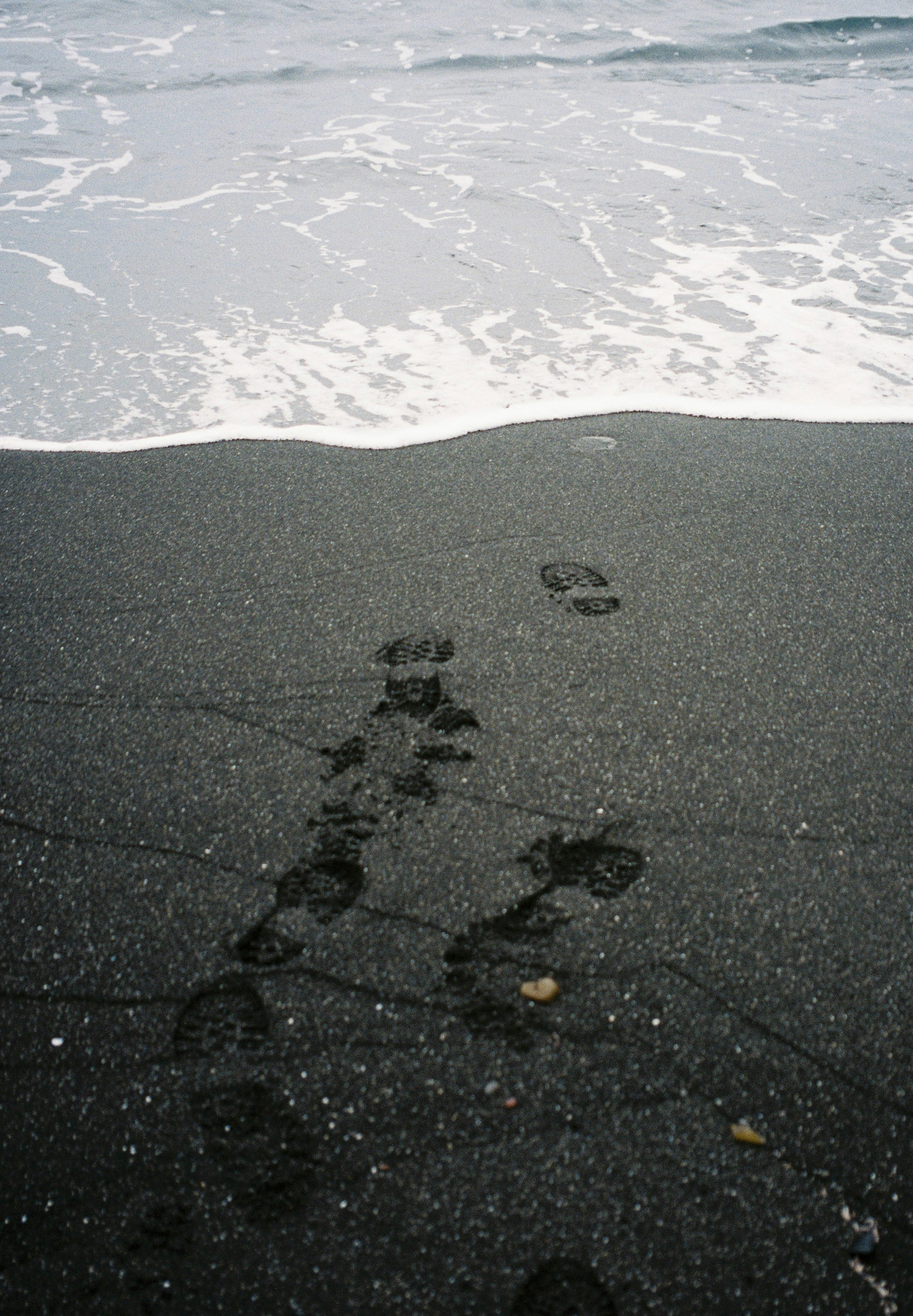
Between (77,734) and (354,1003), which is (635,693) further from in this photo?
(77,734)

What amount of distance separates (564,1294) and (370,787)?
864mm

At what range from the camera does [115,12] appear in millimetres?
8562

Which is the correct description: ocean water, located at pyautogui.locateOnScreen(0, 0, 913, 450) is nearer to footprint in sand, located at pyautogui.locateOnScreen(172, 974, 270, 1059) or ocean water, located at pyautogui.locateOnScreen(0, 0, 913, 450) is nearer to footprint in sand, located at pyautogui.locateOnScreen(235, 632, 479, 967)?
footprint in sand, located at pyautogui.locateOnScreen(235, 632, 479, 967)

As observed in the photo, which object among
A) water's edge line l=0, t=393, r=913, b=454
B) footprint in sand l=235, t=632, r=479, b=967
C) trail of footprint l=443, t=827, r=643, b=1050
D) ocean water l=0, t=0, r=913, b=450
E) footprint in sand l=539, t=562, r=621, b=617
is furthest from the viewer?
ocean water l=0, t=0, r=913, b=450

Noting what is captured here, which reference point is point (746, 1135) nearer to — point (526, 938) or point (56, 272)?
point (526, 938)

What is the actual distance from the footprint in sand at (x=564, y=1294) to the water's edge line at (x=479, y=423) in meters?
2.37

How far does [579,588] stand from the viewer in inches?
88.4

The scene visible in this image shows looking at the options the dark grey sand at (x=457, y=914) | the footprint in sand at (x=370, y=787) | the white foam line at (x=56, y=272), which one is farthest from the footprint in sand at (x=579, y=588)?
the white foam line at (x=56, y=272)

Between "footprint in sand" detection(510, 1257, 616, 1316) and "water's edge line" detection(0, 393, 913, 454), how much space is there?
237cm

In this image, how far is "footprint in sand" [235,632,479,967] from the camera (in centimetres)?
147

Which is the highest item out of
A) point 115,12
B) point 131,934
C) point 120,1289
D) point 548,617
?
point 115,12

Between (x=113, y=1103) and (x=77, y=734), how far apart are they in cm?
82

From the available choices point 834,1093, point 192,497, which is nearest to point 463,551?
point 192,497

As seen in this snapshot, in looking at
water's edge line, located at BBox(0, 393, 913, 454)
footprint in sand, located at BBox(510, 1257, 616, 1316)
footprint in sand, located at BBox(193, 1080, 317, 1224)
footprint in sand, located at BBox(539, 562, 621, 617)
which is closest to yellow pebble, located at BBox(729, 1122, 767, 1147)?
footprint in sand, located at BBox(510, 1257, 616, 1316)
